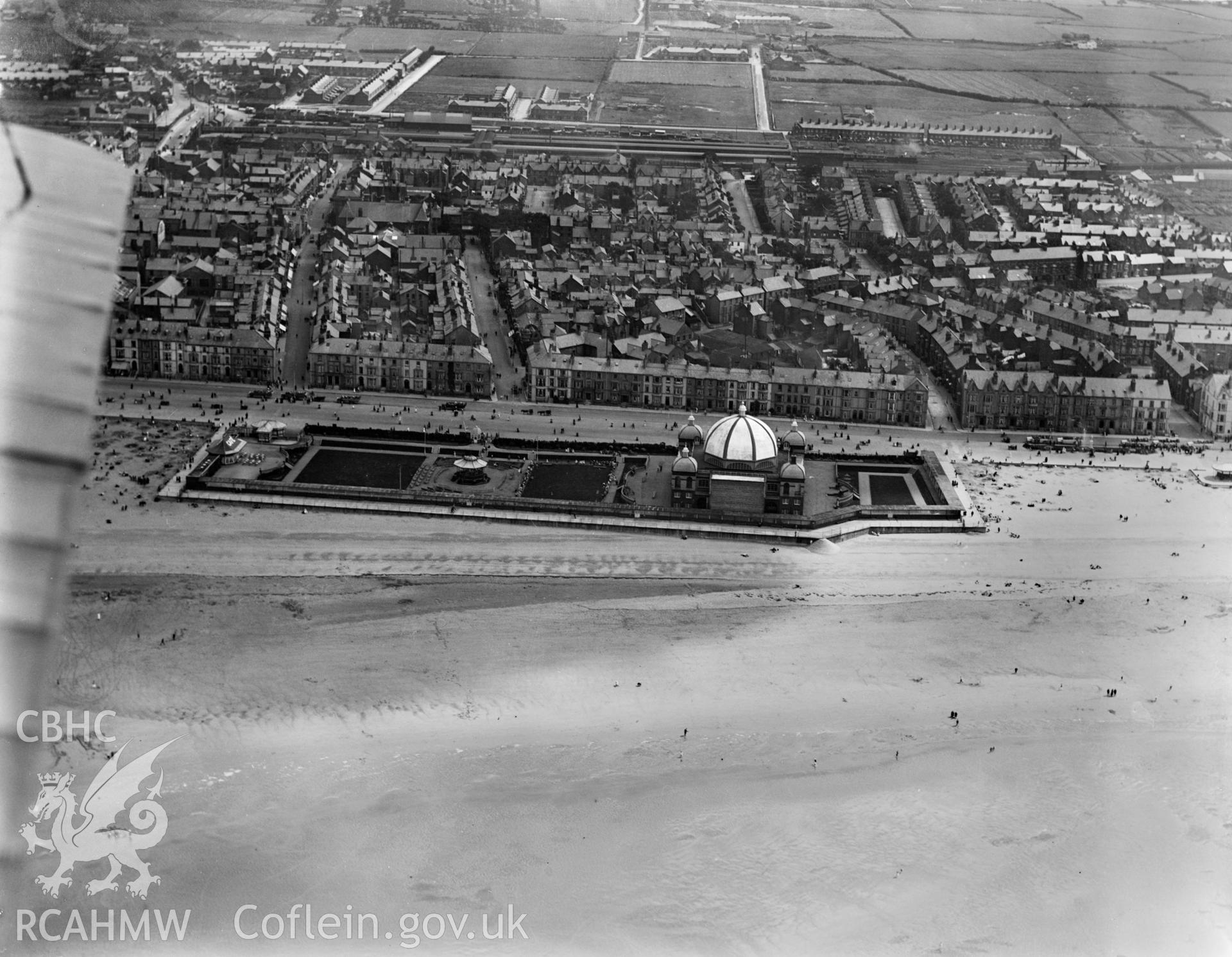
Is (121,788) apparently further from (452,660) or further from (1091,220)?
(1091,220)

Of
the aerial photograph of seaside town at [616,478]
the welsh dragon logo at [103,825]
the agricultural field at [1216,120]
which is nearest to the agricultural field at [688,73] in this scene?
the aerial photograph of seaside town at [616,478]

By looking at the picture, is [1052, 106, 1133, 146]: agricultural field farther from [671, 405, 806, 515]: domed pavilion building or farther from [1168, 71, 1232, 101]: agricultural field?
[671, 405, 806, 515]: domed pavilion building

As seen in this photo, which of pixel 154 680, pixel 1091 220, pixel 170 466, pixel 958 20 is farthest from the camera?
pixel 958 20

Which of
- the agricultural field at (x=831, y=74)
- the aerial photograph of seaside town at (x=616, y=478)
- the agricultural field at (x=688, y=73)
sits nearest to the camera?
the aerial photograph of seaside town at (x=616, y=478)

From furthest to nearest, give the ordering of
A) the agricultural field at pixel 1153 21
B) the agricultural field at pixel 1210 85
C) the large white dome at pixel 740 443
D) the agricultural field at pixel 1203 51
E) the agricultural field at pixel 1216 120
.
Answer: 1. the agricultural field at pixel 1216 120
2. the agricultural field at pixel 1210 85
3. the agricultural field at pixel 1203 51
4. the agricultural field at pixel 1153 21
5. the large white dome at pixel 740 443

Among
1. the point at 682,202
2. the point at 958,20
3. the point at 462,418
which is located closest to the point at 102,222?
the point at 462,418

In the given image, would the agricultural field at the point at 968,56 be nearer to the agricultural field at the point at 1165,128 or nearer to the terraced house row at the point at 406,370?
the agricultural field at the point at 1165,128

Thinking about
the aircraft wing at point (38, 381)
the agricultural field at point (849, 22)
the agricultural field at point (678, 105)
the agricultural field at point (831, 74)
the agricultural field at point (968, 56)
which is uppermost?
the aircraft wing at point (38, 381)
